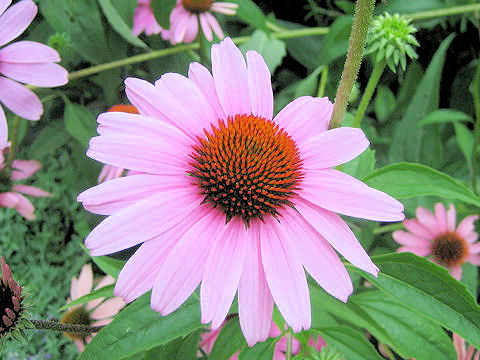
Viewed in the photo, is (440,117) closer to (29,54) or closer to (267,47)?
(267,47)

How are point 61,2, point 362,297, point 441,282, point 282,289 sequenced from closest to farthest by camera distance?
point 282,289 < point 441,282 < point 362,297 < point 61,2

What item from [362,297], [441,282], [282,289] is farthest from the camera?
[362,297]

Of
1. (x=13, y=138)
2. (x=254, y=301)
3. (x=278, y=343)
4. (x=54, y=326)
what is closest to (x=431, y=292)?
(x=254, y=301)

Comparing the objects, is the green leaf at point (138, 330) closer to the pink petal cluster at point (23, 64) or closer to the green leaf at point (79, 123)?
the pink petal cluster at point (23, 64)

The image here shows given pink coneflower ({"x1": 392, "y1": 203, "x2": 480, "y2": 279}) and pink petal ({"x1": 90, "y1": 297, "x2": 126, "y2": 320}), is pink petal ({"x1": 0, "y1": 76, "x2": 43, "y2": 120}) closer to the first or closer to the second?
pink petal ({"x1": 90, "y1": 297, "x2": 126, "y2": 320})

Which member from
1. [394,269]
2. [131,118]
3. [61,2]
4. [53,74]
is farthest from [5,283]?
[61,2]

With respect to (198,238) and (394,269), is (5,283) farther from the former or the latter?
(394,269)
